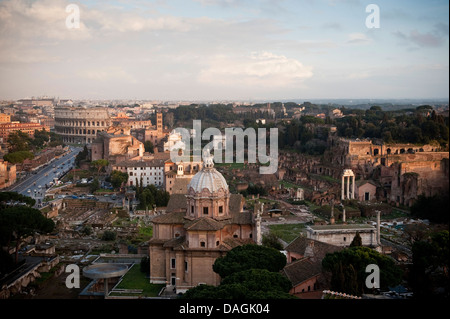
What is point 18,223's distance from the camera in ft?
57.8

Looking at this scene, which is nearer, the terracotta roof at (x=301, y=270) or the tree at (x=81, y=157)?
the terracotta roof at (x=301, y=270)

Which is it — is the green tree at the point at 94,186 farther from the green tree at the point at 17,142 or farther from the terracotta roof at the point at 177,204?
the terracotta roof at the point at 177,204

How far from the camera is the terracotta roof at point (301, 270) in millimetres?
15016

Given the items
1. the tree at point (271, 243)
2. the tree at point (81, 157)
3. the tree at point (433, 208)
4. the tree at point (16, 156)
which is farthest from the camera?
the tree at point (81, 157)

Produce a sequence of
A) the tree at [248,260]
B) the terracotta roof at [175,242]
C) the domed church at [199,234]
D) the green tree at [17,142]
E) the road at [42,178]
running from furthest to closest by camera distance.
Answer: the green tree at [17,142] → the road at [42,178] → the terracotta roof at [175,242] → the domed church at [199,234] → the tree at [248,260]

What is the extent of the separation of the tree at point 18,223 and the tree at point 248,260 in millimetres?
7439

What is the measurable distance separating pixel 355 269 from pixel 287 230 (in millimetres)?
9764

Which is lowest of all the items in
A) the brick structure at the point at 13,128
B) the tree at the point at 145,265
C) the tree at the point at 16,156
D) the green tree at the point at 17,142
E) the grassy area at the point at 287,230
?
the grassy area at the point at 287,230

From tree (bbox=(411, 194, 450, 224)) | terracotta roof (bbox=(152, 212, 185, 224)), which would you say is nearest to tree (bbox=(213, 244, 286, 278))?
terracotta roof (bbox=(152, 212, 185, 224))

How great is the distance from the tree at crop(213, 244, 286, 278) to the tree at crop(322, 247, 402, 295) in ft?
4.81

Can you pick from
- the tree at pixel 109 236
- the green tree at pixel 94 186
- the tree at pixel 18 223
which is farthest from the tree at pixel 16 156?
the tree at pixel 18 223

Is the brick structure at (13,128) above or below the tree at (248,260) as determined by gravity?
above

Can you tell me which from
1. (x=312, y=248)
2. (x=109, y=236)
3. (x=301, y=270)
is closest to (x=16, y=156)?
(x=109, y=236)

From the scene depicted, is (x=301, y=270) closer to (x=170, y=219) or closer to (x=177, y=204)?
(x=170, y=219)
